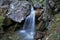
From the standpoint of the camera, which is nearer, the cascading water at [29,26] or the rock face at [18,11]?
the cascading water at [29,26]

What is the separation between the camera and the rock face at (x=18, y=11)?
10.9 meters

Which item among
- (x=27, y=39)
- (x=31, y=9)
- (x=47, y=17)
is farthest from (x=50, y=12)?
(x=31, y=9)

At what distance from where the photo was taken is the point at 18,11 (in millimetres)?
11328

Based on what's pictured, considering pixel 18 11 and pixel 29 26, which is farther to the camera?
pixel 18 11

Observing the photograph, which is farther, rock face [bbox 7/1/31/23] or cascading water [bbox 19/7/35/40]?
rock face [bbox 7/1/31/23]

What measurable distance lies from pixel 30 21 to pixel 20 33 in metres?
1.32

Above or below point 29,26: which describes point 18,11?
above

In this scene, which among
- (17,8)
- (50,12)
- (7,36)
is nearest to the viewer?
(50,12)

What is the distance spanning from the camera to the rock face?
10.9m

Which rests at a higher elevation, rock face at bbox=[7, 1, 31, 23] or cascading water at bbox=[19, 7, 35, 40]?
rock face at bbox=[7, 1, 31, 23]

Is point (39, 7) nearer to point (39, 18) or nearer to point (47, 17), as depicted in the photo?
point (39, 18)

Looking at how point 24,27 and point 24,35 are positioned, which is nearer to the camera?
point 24,35

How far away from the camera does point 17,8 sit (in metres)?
11.6

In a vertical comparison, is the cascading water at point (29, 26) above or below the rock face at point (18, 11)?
below
